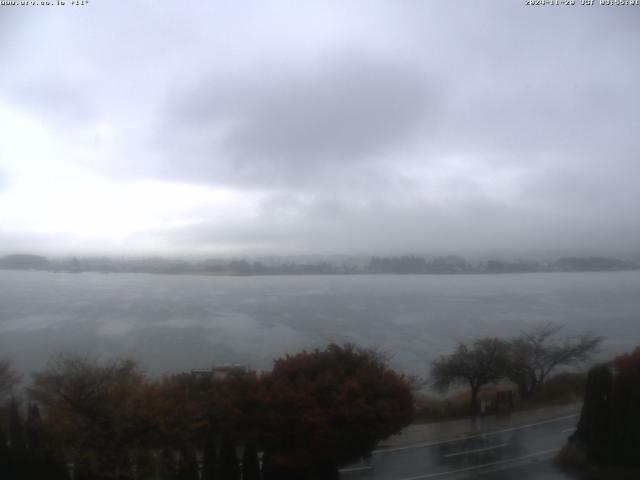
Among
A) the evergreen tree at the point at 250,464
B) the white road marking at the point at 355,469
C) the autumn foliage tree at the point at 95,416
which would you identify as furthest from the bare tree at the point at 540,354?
the autumn foliage tree at the point at 95,416

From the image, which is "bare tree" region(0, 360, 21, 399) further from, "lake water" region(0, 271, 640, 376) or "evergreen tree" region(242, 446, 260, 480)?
"evergreen tree" region(242, 446, 260, 480)

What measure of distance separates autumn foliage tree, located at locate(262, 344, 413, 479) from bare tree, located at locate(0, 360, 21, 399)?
5.85 meters

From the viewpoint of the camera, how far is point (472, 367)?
1234 cm

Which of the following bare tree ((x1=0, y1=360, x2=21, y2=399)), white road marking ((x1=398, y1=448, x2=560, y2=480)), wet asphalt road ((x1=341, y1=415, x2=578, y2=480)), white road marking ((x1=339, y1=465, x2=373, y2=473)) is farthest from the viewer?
bare tree ((x1=0, y1=360, x2=21, y2=399))

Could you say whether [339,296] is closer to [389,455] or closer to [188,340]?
[188,340]

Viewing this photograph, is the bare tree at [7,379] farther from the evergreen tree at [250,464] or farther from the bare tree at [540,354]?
the bare tree at [540,354]

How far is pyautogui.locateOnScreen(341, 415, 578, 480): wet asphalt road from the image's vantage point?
25.6 feet

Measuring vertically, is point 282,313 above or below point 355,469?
above

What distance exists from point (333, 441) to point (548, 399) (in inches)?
262

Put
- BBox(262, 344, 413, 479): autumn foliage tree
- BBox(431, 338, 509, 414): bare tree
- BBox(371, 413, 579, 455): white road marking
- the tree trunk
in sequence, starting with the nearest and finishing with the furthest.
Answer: BBox(262, 344, 413, 479): autumn foliage tree → BBox(371, 413, 579, 455): white road marking → the tree trunk → BBox(431, 338, 509, 414): bare tree

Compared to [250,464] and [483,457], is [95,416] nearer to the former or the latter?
[250,464]

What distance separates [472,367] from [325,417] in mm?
6467

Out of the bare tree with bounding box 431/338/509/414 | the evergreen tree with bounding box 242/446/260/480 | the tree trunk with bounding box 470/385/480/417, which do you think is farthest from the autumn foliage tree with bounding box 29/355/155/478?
the bare tree with bounding box 431/338/509/414

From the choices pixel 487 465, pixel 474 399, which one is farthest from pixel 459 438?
pixel 474 399
